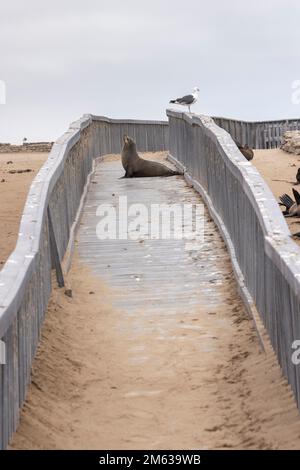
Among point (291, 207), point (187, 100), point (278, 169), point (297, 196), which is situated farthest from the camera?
point (187, 100)

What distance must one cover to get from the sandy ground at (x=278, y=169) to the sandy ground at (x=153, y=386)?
25.4ft

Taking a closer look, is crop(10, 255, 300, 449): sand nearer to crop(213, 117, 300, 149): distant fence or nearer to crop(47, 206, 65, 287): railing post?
crop(47, 206, 65, 287): railing post

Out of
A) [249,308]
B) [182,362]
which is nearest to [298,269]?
[182,362]

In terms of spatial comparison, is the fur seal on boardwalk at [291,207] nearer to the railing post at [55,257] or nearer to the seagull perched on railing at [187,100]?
the railing post at [55,257]

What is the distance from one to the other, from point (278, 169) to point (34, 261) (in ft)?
67.9

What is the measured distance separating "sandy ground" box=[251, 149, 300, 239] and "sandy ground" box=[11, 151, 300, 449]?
25.4 feet

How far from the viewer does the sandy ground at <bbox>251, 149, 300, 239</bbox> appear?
25406mm

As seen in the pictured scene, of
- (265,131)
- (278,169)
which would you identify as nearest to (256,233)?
(278,169)

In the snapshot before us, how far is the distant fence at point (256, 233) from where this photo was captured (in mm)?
9070

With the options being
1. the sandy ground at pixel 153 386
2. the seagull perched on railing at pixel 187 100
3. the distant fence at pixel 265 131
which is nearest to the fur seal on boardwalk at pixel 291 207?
the sandy ground at pixel 153 386

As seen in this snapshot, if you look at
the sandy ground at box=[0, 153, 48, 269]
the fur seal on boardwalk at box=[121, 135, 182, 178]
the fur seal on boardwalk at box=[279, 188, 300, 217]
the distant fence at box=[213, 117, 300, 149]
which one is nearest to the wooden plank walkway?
the sandy ground at box=[0, 153, 48, 269]

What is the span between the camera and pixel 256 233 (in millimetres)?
11617

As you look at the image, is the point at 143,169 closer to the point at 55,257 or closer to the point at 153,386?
the point at 55,257

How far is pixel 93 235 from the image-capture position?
16.4 meters
